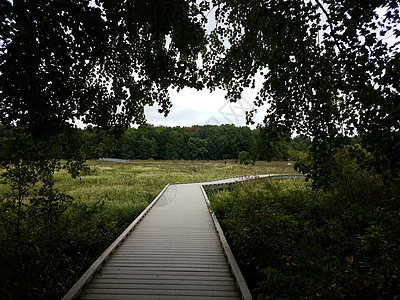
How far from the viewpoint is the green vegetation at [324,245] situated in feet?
7.45

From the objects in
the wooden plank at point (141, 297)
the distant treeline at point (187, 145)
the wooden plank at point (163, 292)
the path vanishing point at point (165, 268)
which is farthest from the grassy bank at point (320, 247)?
the distant treeline at point (187, 145)

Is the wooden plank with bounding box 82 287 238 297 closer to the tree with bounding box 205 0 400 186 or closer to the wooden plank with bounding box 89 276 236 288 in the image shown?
the wooden plank with bounding box 89 276 236 288

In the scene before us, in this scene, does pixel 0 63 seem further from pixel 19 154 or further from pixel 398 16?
pixel 398 16

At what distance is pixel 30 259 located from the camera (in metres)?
2.33

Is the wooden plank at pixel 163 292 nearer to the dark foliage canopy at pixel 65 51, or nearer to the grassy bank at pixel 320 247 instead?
the grassy bank at pixel 320 247

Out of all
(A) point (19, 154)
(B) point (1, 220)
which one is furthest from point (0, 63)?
Result: (B) point (1, 220)

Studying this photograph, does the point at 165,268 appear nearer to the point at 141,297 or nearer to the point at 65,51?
the point at 141,297

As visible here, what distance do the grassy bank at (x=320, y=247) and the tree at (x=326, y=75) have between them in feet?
3.11

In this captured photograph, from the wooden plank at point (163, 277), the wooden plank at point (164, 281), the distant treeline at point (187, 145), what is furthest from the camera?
the distant treeline at point (187, 145)

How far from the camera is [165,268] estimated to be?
164 inches

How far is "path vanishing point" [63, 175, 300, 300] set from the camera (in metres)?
3.36

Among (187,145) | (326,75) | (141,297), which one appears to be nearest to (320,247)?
(326,75)

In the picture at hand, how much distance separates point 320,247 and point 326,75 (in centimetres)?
196

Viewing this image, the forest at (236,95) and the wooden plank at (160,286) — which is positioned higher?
the forest at (236,95)
